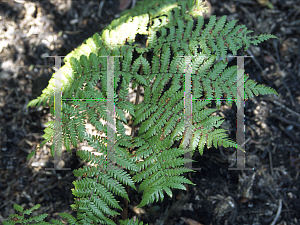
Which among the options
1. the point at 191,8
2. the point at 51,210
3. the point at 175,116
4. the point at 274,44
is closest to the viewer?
the point at 175,116

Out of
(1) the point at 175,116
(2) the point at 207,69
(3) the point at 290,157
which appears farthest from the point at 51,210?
(3) the point at 290,157

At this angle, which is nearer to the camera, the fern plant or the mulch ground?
the fern plant

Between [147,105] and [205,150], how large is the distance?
1.14m

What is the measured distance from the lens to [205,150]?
303 centimetres

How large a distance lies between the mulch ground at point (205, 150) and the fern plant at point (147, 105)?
2.91ft

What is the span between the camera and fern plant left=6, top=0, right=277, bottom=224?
2.05m

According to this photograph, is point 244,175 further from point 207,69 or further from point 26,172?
point 26,172

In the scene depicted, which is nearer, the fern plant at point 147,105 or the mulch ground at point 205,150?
the fern plant at point 147,105

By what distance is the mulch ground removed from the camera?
2.83 m

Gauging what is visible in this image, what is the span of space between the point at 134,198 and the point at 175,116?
1278 mm

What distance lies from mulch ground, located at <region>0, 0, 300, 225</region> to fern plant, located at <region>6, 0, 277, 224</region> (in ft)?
2.91

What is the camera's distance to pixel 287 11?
12.4 feet

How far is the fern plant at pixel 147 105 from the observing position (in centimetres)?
205

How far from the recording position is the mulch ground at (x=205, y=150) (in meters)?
2.83
